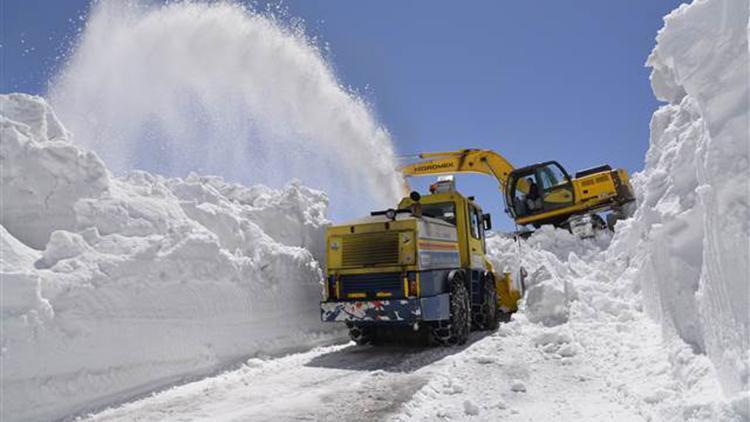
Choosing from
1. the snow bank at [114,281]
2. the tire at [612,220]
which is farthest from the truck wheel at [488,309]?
the tire at [612,220]

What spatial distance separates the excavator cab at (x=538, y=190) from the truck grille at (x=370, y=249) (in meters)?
12.3

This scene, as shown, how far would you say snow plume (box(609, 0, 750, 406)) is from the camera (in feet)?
11.8

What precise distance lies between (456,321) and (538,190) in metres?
12.8

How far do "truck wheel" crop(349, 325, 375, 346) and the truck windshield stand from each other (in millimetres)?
2532

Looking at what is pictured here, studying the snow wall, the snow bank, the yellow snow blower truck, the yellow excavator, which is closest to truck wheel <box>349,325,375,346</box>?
the yellow snow blower truck

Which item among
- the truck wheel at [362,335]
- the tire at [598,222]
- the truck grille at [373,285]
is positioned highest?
the tire at [598,222]

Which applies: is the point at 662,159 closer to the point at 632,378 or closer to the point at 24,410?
the point at 632,378

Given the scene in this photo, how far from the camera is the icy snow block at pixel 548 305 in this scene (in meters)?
10.3

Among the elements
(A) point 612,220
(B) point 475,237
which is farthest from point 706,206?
(A) point 612,220

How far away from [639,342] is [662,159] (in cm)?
228

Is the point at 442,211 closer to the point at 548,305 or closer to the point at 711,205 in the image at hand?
the point at 548,305

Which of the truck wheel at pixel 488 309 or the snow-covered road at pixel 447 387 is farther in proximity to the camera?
the truck wheel at pixel 488 309

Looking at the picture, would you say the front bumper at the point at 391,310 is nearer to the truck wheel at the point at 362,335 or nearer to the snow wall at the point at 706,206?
the truck wheel at the point at 362,335

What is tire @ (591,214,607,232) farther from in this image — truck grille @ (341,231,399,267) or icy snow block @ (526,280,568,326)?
truck grille @ (341,231,399,267)
